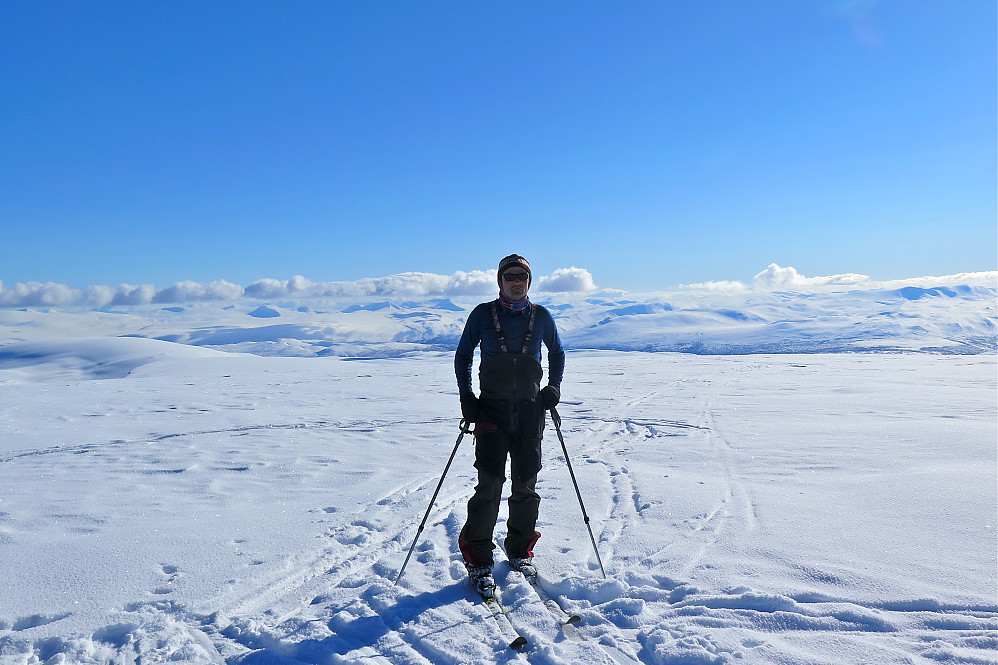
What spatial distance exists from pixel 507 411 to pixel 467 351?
0.67 m

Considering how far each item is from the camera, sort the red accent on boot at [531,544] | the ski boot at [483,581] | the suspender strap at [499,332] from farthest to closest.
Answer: the red accent on boot at [531,544] < the suspender strap at [499,332] < the ski boot at [483,581]

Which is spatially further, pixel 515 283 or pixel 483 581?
pixel 515 283

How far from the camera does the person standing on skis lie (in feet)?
14.4

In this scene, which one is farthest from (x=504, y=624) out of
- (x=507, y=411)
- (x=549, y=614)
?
(x=507, y=411)

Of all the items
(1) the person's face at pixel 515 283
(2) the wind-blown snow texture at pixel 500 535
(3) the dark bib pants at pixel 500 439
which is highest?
(1) the person's face at pixel 515 283

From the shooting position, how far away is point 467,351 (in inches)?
183

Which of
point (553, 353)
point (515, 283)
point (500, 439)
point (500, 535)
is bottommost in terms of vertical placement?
point (500, 535)

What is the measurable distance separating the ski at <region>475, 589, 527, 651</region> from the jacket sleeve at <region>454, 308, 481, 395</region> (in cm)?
165

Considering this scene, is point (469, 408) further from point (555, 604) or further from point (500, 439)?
point (555, 604)

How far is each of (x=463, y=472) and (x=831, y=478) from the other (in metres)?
5.30

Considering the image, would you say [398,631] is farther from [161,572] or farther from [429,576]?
[161,572]

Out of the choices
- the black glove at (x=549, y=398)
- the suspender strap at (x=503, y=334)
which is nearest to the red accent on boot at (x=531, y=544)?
the black glove at (x=549, y=398)

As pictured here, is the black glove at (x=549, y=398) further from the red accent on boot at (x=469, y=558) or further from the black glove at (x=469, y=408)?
the red accent on boot at (x=469, y=558)

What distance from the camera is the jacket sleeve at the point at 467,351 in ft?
14.8
